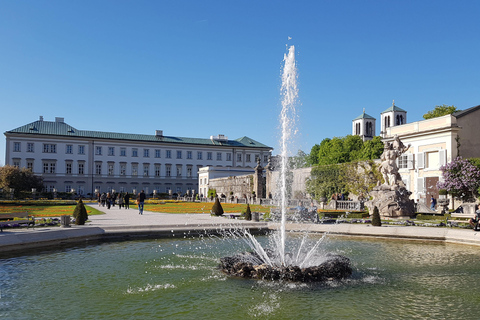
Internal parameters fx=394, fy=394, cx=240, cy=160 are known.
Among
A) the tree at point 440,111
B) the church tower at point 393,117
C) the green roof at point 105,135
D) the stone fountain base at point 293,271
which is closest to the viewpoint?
the stone fountain base at point 293,271

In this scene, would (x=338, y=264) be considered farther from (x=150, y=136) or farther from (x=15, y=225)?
(x=150, y=136)

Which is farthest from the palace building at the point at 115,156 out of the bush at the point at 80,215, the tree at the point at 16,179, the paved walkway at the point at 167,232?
the paved walkway at the point at 167,232

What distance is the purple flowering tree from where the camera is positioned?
1091 inches

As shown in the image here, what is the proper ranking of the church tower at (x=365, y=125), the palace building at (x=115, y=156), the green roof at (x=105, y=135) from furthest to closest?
the church tower at (x=365, y=125) < the green roof at (x=105, y=135) < the palace building at (x=115, y=156)

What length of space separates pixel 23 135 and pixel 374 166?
56292 millimetres

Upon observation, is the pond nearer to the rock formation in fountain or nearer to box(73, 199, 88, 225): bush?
box(73, 199, 88, 225): bush

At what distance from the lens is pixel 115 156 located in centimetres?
7169

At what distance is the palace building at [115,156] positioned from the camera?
6562 centimetres

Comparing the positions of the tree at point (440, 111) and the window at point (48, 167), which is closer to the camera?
the tree at point (440, 111)

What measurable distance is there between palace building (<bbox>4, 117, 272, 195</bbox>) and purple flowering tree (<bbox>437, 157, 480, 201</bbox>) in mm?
45393

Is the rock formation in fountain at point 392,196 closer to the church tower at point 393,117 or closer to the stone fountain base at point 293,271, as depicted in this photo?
the stone fountain base at point 293,271

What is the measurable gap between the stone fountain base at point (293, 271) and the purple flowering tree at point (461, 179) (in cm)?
2340

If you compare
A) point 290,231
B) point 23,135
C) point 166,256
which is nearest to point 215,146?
point 23,135

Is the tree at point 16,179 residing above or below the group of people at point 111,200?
above
